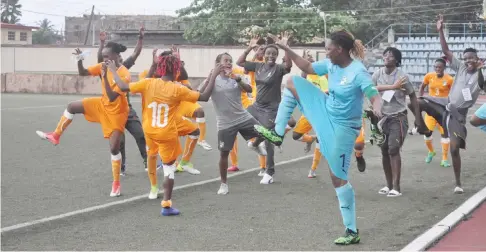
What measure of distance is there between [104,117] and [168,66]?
6.22ft

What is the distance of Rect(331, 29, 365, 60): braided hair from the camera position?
7.15 metres

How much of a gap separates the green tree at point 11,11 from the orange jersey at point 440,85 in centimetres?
9661

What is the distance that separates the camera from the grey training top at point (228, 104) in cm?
1023

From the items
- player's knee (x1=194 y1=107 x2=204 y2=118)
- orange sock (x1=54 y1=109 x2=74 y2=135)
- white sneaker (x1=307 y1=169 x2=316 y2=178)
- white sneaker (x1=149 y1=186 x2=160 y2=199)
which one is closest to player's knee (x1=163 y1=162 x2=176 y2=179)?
white sneaker (x1=149 y1=186 x2=160 y2=199)

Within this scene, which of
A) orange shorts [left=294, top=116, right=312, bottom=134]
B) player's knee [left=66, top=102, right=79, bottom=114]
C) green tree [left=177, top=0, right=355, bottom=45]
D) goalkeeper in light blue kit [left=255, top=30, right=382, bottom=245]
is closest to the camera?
goalkeeper in light blue kit [left=255, top=30, right=382, bottom=245]

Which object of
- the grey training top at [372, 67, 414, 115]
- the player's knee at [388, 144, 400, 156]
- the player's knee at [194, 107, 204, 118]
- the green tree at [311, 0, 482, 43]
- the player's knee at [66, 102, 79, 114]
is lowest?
the player's knee at [388, 144, 400, 156]

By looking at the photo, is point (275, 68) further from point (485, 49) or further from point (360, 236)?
point (485, 49)

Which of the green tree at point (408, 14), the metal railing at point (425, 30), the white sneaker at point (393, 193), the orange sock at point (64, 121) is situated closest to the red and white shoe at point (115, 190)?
the orange sock at point (64, 121)

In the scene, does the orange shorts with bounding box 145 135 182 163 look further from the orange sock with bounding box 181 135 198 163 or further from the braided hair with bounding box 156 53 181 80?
the orange sock with bounding box 181 135 198 163

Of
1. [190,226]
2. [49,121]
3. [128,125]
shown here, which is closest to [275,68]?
[128,125]

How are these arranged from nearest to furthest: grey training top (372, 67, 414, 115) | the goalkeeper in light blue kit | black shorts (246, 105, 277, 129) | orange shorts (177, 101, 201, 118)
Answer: the goalkeeper in light blue kit
grey training top (372, 67, 414, 115)
black shorts (246, 105, 277, 129)
orange shorts (177, 101, 201, 118)

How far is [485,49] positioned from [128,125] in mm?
34579

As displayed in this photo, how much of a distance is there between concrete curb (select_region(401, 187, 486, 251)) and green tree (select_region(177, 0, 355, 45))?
44.4 m

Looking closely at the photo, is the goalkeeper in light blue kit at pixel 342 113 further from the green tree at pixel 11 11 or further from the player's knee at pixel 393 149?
the green tree at pixel 11 11
